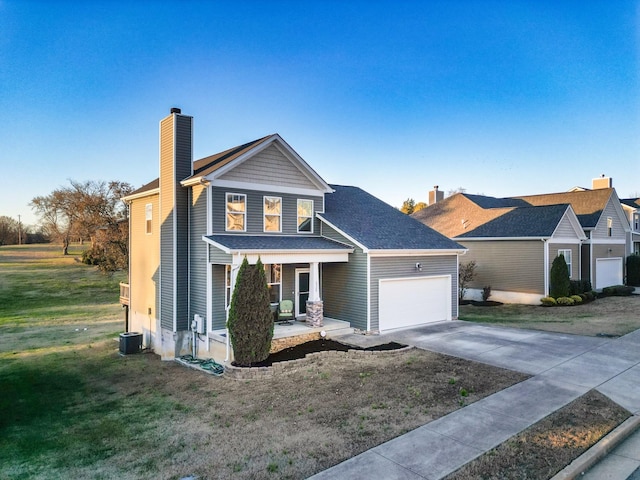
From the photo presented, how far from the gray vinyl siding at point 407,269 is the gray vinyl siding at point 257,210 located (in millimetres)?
3385

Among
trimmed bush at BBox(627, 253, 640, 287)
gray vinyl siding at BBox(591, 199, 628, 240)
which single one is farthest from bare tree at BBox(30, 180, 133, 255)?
trimmed bush at BBox(627, 253, 640, 287)

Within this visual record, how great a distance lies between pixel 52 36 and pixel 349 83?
13.4 metres

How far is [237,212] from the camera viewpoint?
1449 centimetres

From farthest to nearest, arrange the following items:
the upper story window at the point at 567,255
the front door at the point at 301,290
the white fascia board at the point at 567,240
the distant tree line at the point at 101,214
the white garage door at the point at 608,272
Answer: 1. the distant tree line at the point at 101,214
2. the white garage door at the point at 608,272
3. the upper story window at the point at 567,255
4. the white fascia board at the point at 567,240
5. the front door at the point at 301,290

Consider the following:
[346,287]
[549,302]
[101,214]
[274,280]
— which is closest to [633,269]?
[549,302]

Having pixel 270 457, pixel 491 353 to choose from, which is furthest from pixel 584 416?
pixel 270 457

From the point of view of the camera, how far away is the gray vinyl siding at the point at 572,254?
2234cm

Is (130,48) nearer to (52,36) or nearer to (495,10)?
(52,36)

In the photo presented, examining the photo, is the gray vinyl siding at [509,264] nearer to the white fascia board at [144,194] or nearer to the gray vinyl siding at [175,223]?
the gray vinyl siding at [175,223]

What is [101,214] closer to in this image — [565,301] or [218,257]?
[218,257]

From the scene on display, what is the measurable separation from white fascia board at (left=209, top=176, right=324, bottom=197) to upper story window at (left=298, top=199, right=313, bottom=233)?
0.38 metres

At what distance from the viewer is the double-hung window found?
1513 cm

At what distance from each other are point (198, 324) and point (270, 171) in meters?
6.29

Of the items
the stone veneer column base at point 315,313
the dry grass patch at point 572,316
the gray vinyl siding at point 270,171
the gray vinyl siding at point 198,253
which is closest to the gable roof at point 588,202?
the dry grass patch at point 572,316
